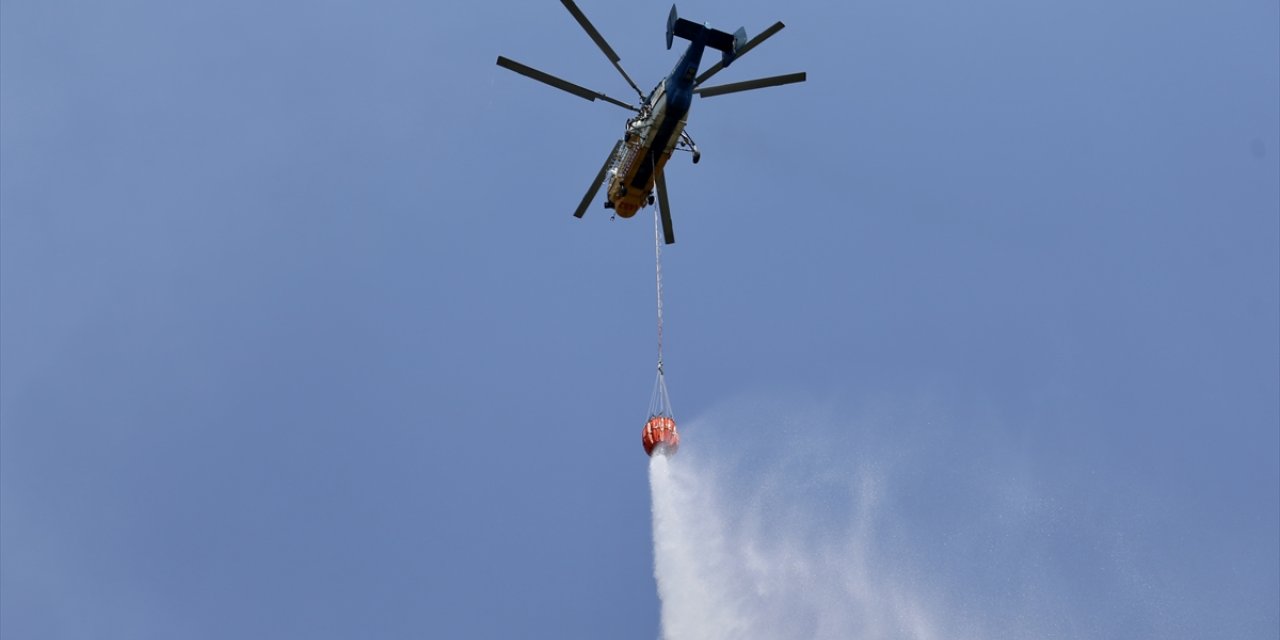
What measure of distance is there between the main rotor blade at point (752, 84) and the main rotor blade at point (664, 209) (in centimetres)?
320

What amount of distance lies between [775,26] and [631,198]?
24.0ft

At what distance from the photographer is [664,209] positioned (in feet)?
122

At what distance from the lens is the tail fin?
33594mm

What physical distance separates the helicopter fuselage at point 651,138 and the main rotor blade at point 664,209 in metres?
0.26

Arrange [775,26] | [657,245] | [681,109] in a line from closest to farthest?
1. [775,26]
2. [681,109]
3. [657,245]

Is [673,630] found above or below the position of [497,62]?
below

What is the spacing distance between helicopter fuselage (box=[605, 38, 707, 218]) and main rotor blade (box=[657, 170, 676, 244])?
265 mm

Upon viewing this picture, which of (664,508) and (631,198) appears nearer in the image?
(631,198)

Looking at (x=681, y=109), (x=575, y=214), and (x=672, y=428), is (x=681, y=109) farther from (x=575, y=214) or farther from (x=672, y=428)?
(x=672, y=428)

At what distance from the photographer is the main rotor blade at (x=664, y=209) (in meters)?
36.8

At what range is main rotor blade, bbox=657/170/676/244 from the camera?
36825 mm

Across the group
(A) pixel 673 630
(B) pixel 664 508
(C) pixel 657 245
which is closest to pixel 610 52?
(C) pixel 657 245

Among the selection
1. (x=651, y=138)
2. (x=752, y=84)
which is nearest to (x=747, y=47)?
(x=752, y=84)

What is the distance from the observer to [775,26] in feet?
107
